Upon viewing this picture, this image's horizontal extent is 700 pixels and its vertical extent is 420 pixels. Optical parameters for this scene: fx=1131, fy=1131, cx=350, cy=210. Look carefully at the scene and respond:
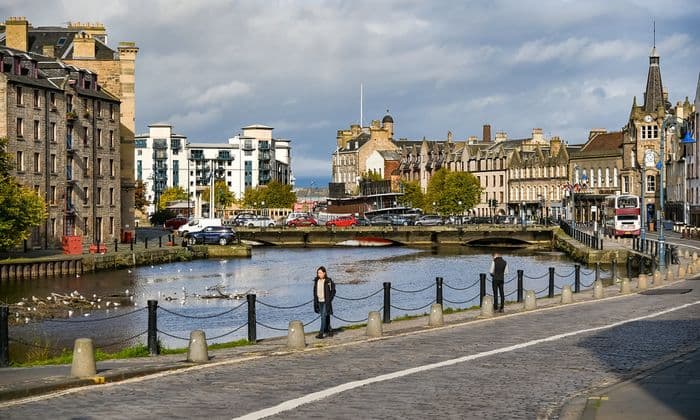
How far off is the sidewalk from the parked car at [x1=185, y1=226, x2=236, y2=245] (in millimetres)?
77002

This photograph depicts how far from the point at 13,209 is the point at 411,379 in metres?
53.8

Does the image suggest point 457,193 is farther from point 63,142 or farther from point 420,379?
point 420,379

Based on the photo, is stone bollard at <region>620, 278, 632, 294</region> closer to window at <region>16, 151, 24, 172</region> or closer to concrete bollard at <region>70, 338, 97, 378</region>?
concrete bollard at <region>70, 338, 97, 378</region>

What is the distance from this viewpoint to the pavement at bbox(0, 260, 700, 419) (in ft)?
59.7

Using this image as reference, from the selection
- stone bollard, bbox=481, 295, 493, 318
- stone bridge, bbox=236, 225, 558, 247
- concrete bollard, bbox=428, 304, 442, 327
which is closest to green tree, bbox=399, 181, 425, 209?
stone bridge, bbox=236, 225, 558, 247

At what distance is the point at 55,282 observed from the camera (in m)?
68.9

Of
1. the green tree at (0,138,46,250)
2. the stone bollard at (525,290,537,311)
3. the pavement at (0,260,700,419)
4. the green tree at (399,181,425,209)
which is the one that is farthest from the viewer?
the green tree at (399,181,425,209)

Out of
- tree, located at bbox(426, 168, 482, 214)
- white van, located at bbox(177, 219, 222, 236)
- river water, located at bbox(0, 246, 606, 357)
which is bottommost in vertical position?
river water, located at bbox(0, 246, 606, 357)

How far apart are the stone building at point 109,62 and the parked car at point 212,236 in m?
6.10

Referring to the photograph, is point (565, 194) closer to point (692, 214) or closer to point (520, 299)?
point (692, 214)

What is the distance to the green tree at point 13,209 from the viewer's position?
231ft

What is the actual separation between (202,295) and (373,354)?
37.6 metres

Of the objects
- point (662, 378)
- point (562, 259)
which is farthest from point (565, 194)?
point (662, 378)

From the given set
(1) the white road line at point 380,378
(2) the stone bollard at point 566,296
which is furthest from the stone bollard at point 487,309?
(2) the stone bollard at point 566,296
